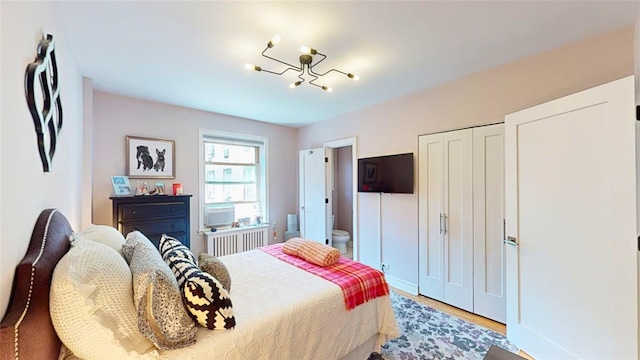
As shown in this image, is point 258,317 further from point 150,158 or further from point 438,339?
point 150,158

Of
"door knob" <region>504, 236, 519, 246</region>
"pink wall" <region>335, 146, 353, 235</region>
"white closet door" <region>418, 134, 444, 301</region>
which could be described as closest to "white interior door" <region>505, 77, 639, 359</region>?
"door knob" <region>504, 236, 519, 246</region>

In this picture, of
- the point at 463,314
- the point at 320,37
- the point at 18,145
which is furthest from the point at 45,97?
the point at 463,314

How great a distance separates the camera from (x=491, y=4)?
5.26ft

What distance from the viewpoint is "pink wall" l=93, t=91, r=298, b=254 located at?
3.04 m

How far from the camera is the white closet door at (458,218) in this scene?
8.79 ft

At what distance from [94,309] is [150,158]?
2.89 metres

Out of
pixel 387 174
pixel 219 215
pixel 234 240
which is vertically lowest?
pixel 234 240

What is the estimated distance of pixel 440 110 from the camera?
2.90 metres

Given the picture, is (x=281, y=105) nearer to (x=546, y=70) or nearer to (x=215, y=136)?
(x=215, y=136)

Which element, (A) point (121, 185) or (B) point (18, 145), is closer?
(B) point (18, 145)

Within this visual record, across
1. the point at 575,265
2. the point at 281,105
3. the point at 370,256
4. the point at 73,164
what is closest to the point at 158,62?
the point at 73,164

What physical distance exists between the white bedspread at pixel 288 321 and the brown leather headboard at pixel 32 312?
1.38 ft

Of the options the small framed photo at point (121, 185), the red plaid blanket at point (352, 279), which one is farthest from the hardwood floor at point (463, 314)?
the small framed photo at point (121, 185)

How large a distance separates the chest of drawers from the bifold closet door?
2992mm
